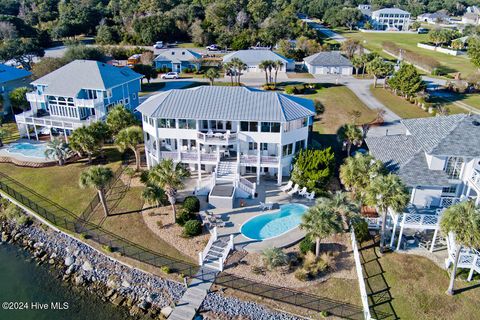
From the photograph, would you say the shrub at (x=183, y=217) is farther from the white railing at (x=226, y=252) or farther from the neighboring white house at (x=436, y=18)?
the neighboring white house at (x=436, y=18)

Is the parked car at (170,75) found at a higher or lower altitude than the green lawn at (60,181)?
higher

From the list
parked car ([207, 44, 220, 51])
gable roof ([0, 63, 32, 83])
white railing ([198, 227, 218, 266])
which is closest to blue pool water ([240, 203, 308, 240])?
white railing ([198, 227, 218, 266])

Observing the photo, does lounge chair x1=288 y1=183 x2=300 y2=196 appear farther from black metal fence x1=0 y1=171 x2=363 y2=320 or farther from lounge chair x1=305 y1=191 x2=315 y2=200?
black metal fence x1=0 y1=171 x2=363 y2=320


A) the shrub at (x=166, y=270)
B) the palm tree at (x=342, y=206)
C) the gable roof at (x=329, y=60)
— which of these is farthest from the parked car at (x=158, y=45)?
the palm tree at (x=342, y=206)

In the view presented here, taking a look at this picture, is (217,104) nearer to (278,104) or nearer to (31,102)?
(278,104)

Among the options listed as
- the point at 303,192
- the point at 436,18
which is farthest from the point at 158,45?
the point at 436,18

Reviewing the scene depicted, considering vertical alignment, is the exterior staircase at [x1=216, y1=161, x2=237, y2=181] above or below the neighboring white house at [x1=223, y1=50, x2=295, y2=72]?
below
